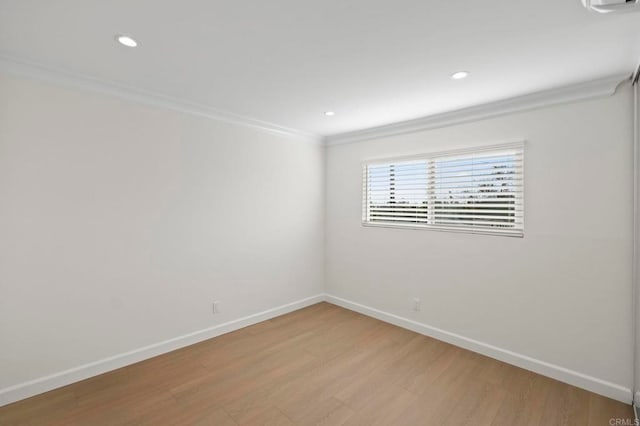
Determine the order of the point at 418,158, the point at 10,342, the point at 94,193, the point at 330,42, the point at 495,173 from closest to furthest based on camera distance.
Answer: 1. the point at 330,42
2. the point at 10,342
3. the point at 94,193
4. the point at 495,173
5. the point at 418,158

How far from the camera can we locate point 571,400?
7.40ft

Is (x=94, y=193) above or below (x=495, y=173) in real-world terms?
below

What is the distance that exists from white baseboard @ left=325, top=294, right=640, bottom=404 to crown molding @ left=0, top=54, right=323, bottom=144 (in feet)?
9.39

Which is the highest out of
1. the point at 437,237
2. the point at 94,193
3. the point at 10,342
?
the point at 94,193

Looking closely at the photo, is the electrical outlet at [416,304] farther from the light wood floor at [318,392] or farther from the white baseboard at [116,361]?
the white baseboard at [116,361]

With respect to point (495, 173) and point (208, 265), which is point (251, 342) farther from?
point (495, 173)

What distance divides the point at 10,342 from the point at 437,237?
3.78 metres

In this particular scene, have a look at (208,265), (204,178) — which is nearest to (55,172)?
(204,178)

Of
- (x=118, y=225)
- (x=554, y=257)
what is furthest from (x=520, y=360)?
(x=118, y=225)

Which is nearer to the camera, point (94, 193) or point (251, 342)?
point (94, 193)

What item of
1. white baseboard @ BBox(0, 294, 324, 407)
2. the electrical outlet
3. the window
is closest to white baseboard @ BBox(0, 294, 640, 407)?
white baseboard @ BBox(0, 294, 324, 407)

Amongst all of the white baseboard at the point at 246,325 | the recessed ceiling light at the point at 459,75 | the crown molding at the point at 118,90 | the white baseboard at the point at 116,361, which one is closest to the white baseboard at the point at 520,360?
the white baseboard at the point at 246,325

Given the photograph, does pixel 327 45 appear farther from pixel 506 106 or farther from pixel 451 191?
pixel 451 191

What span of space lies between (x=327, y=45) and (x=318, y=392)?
8.25 feet
